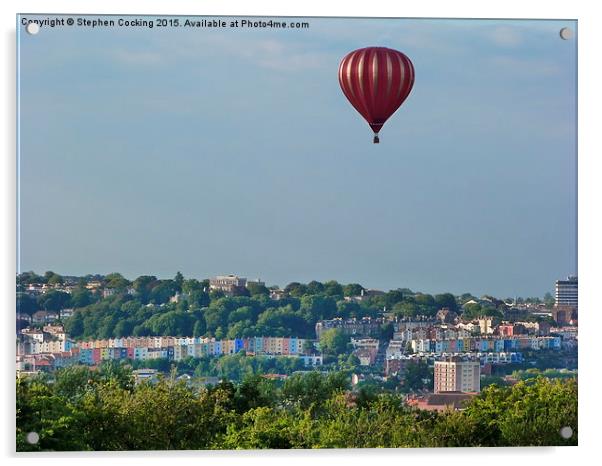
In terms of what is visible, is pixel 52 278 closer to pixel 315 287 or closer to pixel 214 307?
pixel 214 307

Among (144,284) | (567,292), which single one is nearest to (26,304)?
(144,284)

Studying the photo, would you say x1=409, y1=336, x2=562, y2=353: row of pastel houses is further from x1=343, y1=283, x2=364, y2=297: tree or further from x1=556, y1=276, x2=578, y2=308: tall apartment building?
x1=343, y1=283, x2=364, y2=297: tree

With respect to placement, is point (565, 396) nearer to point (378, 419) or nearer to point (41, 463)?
point (378, 419)

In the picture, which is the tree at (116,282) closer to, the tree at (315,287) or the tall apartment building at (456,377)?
the tree at (315,287)

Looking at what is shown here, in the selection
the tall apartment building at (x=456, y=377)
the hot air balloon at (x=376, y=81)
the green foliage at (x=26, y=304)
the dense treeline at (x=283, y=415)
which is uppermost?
the hot air balloon at (x=376, y=81)

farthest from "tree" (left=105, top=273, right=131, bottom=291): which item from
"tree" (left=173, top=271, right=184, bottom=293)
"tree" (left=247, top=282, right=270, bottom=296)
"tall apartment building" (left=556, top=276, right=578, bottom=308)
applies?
"tall apartment building" (left=556, top=276, right=578, bottom=308)

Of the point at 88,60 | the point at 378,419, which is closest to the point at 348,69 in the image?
the point at 88,60

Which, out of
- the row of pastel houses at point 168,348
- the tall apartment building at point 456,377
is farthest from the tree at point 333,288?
the tall apartment building at point 456,377
